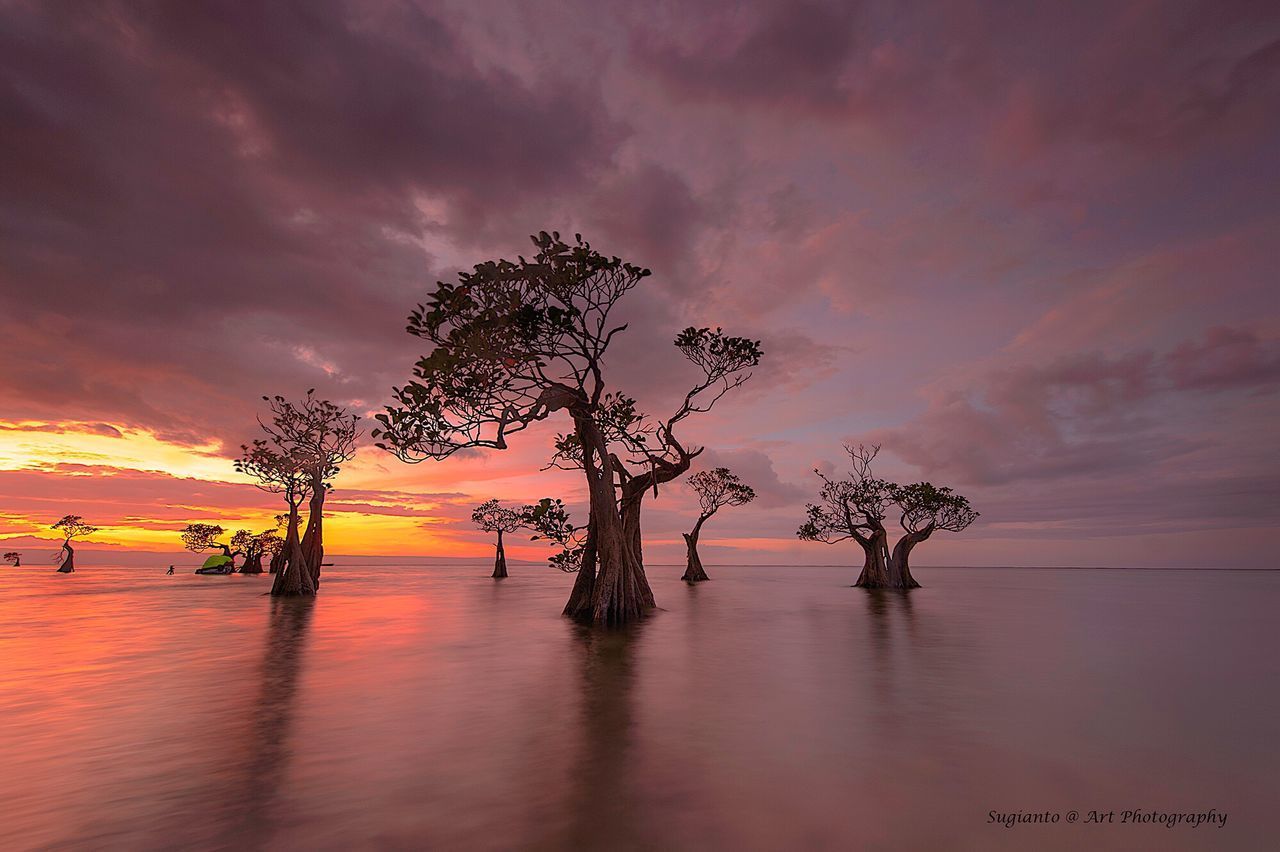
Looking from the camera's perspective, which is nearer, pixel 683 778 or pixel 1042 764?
pixel 683 778

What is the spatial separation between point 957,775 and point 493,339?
18516 mm

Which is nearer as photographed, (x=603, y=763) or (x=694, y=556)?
(x=603, y=763)

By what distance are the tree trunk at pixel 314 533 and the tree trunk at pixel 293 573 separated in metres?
0.92

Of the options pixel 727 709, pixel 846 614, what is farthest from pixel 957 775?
pixel 846 614

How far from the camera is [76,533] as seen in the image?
85688mm

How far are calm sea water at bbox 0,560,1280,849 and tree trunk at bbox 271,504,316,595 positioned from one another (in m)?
18.5

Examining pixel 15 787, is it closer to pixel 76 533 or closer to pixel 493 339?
pixel 493 339

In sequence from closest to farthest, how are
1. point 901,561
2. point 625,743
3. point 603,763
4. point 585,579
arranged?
point 603,763, point 625,743, point 585,579, point 901,561

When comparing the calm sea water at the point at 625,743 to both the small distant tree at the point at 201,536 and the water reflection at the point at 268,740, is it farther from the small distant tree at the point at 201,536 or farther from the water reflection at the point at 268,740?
the small distant tree at the point at 201,536

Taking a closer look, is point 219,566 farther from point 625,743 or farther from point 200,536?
point 625,743

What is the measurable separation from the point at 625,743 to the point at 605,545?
15.3 meters

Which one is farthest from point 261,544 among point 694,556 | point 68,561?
point 694,556

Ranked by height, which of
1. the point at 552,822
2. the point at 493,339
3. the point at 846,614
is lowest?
the point at 846,614

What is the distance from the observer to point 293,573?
38.9 m
